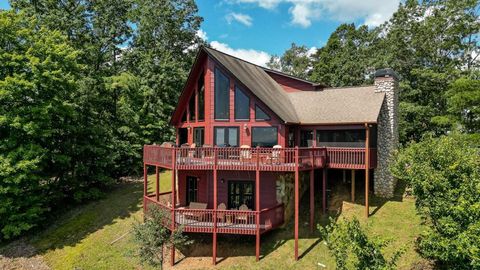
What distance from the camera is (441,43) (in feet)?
92.4

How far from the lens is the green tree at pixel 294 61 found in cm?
5428

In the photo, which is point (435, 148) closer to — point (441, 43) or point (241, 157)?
point (241, 157)

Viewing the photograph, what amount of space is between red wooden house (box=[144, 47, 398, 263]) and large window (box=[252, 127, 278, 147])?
55 millimetres

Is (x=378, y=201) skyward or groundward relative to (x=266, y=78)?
groundward

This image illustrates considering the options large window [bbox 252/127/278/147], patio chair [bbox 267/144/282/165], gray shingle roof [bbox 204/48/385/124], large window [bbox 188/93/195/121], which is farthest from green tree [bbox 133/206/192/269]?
gray shingle roof [bbox 204/48/385/124]

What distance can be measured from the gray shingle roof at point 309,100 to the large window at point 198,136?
4.02 meters

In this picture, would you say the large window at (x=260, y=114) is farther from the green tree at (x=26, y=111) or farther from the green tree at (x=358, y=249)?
the green tree at (x=26, y=111)

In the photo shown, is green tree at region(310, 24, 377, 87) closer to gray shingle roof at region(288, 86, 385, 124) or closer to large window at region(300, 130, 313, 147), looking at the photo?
gray shingle roof at region(288, 86, 385, 124)

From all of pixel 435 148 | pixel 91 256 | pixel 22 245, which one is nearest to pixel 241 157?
pixel 435 148

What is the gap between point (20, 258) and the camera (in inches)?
632

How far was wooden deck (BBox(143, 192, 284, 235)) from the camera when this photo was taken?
13.6 meters

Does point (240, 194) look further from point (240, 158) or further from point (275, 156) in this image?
point (275, 156)

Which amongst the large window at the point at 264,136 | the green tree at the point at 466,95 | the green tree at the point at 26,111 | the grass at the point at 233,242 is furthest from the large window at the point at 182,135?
the green tree at the point at 466,95

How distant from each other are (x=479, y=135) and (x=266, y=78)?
14399mm
